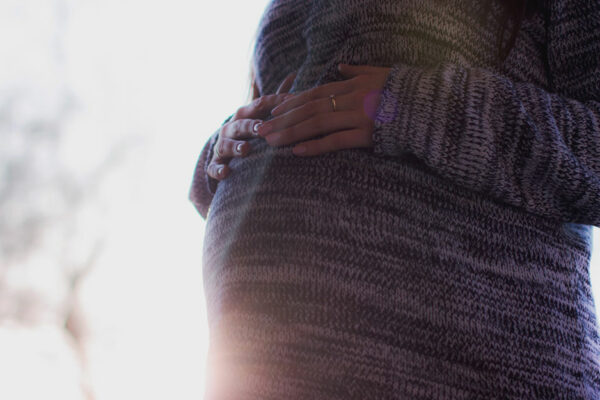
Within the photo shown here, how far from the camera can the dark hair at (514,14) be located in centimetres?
62

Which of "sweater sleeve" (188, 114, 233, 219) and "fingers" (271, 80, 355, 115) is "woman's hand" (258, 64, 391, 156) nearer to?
"fingers" (271, 80, 355, 115)

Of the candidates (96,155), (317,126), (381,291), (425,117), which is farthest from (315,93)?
(96,155)

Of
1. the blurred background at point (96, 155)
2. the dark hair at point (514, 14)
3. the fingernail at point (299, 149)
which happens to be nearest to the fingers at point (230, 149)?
the fingernail at point (299, 149)

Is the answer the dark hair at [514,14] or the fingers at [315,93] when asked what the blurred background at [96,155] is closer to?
the fingers at [315,93]

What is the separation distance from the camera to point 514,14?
63cm

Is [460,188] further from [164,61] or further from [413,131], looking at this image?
[164,61]

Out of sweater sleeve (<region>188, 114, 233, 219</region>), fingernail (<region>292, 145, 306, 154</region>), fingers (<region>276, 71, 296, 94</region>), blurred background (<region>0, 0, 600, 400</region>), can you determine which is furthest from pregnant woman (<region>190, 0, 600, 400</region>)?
blurred background (<region>0, 0, 600, 400</region>)

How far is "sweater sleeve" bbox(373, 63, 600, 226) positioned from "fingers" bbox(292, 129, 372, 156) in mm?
25

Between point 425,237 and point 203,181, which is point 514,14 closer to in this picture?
point 425,237

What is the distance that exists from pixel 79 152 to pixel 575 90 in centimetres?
181

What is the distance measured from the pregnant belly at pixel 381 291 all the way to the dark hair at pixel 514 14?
0.23m

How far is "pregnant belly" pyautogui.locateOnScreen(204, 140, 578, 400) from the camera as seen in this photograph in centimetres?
49

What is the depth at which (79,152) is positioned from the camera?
6.10ft

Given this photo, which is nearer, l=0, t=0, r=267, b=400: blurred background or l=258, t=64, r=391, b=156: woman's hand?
l=258, t=64, r=391, b=156: woman's hand
